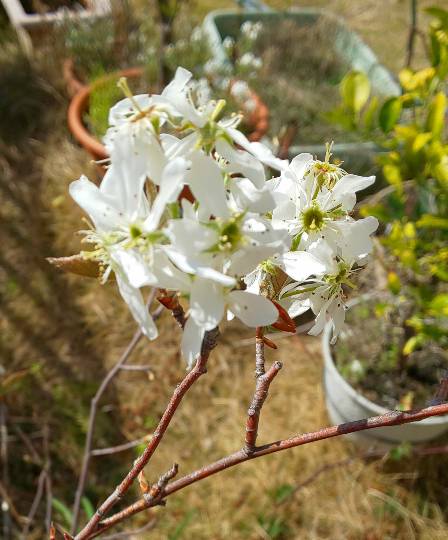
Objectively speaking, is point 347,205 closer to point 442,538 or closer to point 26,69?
point 442,538

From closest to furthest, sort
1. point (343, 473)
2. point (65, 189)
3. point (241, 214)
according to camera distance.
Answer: point (241, 214) → point (343, 473) → point (65, 189)

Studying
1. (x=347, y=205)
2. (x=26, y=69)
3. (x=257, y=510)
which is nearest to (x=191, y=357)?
(x=347, y=205)

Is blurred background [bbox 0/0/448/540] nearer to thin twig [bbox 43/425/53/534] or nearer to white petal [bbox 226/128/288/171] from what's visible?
thin twig [bbox 43/425/53/534]

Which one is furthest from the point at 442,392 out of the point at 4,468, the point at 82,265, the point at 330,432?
the point at 4,468

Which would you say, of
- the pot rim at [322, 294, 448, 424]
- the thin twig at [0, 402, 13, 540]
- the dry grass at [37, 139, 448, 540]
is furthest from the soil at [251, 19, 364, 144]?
the thin twig at [0, 402, 13, 540]

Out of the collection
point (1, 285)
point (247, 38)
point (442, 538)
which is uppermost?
point (247, 38)
